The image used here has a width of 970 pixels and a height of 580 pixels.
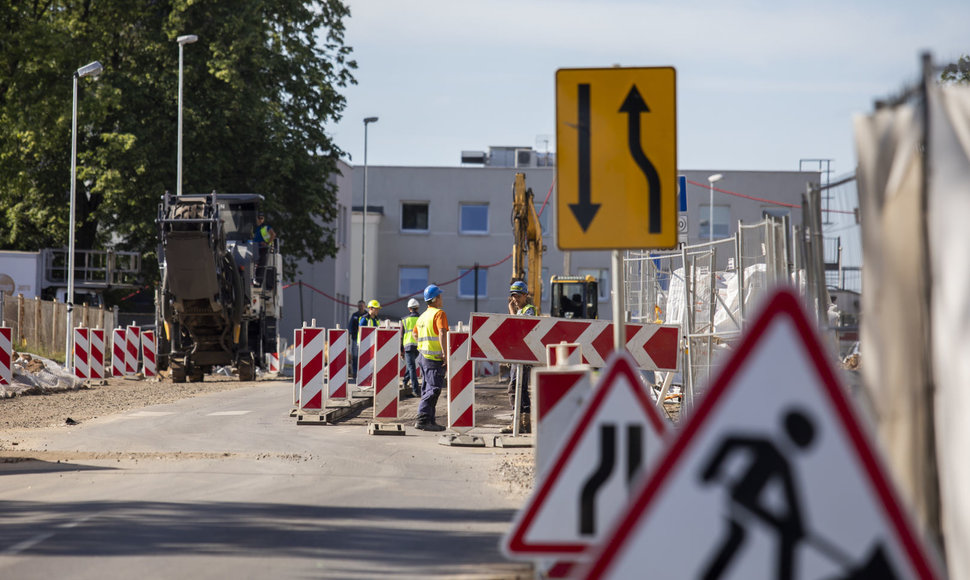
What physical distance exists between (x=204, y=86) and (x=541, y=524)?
122 ft

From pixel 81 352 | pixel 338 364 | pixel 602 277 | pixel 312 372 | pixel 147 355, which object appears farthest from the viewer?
pixel 602 277

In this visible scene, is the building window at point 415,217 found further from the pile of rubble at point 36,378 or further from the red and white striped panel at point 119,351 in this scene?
the pile of rubble at point 36,378

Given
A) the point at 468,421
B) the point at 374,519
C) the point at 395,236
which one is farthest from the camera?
the point at 395,236

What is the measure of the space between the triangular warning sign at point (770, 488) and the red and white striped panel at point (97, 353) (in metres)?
28.1

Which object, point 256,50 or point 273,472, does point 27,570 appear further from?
point 256,50

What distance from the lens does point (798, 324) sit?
9.82 feet

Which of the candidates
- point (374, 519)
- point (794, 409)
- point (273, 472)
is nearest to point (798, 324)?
point (794, 409)

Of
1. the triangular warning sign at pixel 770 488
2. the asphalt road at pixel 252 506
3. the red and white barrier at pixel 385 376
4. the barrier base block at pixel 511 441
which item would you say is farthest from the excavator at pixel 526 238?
the triangular warning sign at pixel 770 488

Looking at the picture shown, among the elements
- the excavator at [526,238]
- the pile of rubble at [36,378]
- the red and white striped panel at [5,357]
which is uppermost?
the excavator at [526,238]

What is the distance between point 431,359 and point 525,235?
34.6ft

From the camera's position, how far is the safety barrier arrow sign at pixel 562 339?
1449 cm

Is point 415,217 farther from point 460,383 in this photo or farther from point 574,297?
point 460,383

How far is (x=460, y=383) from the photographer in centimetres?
1565

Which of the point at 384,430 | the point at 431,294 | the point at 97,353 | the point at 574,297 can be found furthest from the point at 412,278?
the point at 384,430
